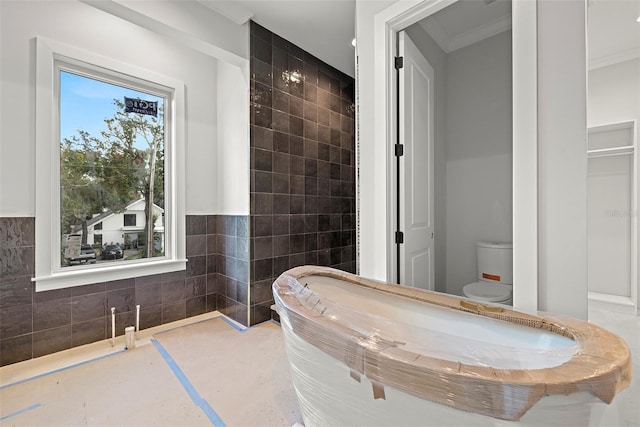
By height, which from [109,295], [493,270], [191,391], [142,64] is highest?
[142,64]

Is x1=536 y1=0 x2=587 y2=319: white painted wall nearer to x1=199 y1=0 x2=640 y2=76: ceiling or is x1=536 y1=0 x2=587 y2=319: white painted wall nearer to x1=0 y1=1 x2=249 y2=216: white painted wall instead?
x1=199 y1=0 x2=640 y2=76: ceiling

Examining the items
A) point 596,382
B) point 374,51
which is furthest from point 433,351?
point 374,51

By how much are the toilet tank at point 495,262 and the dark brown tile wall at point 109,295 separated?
7.07 ft

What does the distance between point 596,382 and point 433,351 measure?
33 cm

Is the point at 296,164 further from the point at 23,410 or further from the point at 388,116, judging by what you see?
the point at 23,410

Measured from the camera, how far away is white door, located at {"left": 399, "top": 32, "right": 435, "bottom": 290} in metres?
1.79

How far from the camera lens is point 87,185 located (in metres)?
2.34

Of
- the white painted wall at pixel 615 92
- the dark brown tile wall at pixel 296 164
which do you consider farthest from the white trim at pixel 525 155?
the dark brown tile wall at pixel 296 164

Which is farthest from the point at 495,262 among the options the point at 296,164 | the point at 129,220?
the point at 129,220

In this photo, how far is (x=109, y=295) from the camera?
7.76 feet

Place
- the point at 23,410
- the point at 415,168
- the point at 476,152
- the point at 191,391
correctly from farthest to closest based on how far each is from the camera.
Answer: the point at 476,152, the point at 415,168, the point at 191,391, the point at 23,410

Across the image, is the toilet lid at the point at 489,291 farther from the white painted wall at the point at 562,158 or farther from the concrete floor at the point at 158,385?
the concrete floor at the point at 158,385

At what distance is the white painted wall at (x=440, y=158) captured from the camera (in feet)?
8.65

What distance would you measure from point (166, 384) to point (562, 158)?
240 cm
